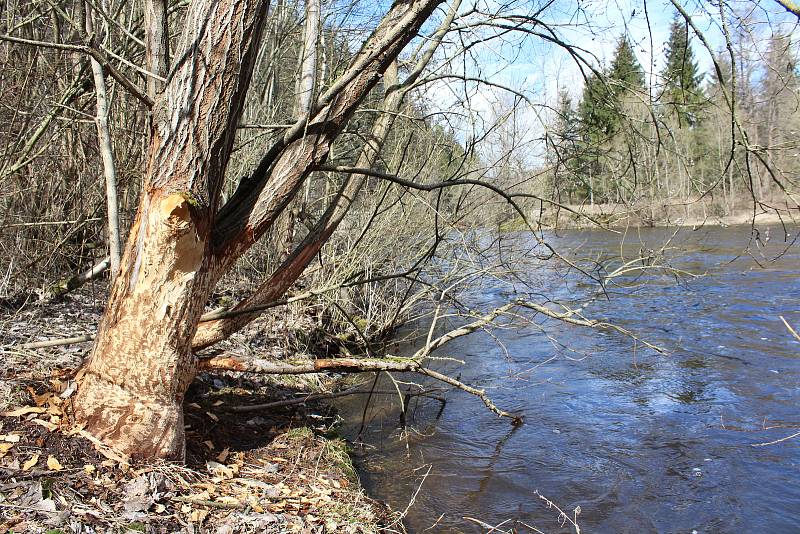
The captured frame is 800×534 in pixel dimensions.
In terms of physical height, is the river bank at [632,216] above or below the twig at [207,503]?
above

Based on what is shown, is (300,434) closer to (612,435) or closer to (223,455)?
(223,455)

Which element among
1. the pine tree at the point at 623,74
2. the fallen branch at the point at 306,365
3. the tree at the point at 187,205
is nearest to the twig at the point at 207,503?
the tree at the point at 187,205

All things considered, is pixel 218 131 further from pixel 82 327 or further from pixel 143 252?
pixel 82 327

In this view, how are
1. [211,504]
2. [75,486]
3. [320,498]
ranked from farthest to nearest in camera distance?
[320,498] < [211,504] < [75,486]

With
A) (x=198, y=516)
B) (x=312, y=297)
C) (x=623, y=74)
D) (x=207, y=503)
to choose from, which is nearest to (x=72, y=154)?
(x=312, y=297)

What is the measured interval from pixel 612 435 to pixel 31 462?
5364mm

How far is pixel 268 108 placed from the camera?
11.5 meters

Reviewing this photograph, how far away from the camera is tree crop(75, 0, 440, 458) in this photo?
3.44 metres

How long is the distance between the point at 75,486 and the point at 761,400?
286 inches

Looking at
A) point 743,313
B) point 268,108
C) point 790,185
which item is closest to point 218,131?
point 790,185

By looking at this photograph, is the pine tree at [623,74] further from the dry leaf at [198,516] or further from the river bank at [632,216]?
the dry leaf at [198,516]

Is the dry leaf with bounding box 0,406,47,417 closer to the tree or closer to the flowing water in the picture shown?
the tree

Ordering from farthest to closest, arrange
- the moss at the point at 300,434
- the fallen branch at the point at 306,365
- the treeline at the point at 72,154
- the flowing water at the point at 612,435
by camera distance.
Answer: the treeline at the point at 72,154 → the moss at the point at 300,434 → the flowing water at the point at 612,435 → the fallen branch at the point at 306,365

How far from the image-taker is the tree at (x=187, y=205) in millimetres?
3439
